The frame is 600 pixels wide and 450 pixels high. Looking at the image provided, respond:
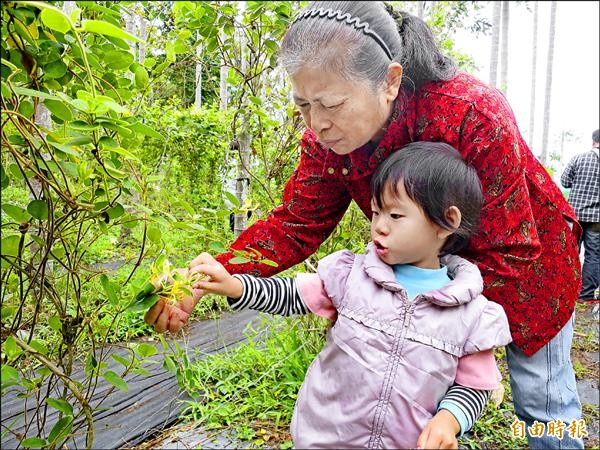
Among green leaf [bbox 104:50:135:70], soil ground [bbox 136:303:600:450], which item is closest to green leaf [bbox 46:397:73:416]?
green leaf [bbox 104:50:135:70]

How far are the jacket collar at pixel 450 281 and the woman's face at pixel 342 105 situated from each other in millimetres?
255

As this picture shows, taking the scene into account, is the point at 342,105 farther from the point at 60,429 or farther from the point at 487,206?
the point at 60,429

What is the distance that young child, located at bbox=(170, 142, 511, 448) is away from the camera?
112cm

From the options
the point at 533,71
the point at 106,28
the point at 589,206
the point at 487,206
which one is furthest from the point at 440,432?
the point at 533,71

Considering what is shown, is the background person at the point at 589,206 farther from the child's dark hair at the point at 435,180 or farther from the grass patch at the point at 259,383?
the child's dark hair at the point at 435,180

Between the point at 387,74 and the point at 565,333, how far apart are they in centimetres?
97

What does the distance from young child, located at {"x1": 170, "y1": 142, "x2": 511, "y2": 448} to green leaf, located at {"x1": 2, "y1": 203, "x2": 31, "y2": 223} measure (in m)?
0.37

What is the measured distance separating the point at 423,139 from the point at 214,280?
0.60 m

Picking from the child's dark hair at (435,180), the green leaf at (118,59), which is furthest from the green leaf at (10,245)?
the child's dark hair at (435,180)

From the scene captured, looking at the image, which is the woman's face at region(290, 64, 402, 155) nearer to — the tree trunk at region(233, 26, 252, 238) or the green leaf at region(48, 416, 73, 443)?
the green leaf at region(48, 416, 73, 443)

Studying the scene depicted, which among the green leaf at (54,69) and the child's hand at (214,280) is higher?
the green leaf at (54,69)

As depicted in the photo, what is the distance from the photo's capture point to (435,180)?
1.19 metres

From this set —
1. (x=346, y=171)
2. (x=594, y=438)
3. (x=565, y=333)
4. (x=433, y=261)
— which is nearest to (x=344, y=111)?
(x=346, y=171)

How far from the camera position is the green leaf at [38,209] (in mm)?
875
